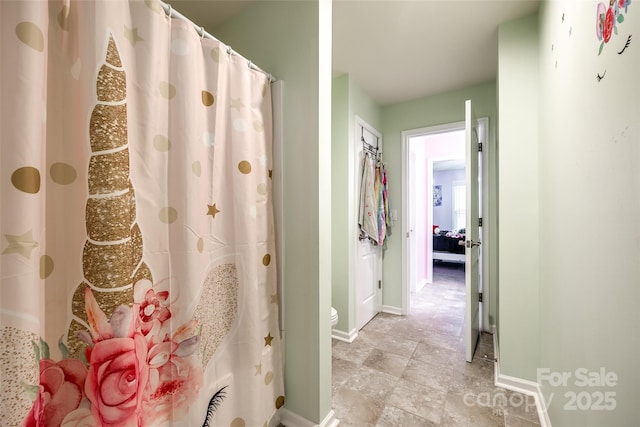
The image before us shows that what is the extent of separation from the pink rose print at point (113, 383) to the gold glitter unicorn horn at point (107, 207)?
75 mm

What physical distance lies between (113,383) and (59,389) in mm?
141

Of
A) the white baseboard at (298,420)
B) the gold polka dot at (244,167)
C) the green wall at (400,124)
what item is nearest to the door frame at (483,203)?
the green wall at (400,124)

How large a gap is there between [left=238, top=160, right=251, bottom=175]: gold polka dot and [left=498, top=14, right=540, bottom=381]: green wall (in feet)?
5.65

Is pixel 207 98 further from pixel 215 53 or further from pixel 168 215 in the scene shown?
→ pixel 168 215

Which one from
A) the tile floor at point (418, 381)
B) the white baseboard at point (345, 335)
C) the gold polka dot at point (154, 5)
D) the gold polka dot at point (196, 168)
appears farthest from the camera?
the white baseboard at point (345, 335)

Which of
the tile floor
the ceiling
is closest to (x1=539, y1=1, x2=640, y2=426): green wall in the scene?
the tile floor

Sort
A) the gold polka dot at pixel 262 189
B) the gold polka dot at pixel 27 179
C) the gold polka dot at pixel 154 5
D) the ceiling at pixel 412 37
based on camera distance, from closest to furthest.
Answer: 1. the gold polka dot at pixel 27 179
2. the gold polka dot at pixel 154 5
3. the gold polka dot at pixel 262 189
4. the ceiling at pixel 412 37

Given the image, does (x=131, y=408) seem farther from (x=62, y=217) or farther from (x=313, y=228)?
(x=313, y=228)

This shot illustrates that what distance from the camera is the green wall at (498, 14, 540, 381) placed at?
1726 millimetres

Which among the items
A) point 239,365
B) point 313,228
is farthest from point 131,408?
point 313,228

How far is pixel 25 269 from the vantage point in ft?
1.97

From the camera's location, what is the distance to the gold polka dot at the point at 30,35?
602 mm

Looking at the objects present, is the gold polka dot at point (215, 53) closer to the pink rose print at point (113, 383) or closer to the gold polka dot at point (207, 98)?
the gold polka dot at point (207, 98)

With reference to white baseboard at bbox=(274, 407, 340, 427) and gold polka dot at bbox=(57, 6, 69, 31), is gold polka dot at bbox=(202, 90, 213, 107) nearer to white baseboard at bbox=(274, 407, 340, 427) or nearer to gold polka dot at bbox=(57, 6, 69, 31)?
gold polka dot at bbox=(57, 6, 69, 31)
